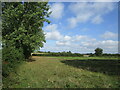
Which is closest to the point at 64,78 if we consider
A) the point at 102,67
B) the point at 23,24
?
the point at 102,67

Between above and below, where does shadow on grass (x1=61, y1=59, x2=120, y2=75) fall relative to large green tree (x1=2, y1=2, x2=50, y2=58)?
below

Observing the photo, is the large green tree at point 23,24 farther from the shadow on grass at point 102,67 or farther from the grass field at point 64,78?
the shadow on grass at point 102,67

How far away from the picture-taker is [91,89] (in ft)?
19.7

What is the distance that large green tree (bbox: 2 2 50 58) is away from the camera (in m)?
17.9

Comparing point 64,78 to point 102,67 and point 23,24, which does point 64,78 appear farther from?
point 23,24

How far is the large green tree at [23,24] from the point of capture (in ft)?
58.7

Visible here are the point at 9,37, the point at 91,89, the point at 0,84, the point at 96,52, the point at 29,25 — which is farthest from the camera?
the point at 96,52

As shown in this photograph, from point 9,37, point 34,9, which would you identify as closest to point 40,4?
point 34,9

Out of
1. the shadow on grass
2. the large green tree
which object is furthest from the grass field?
the large green tree

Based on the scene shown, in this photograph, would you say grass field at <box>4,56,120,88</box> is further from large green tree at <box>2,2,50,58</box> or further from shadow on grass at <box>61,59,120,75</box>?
large green tree at <box>2,2,50,58</box>

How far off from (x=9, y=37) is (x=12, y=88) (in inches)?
525

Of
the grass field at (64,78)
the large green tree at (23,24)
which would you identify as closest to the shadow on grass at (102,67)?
the grass field at (64,78)

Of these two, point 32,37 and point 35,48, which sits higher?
point 32,37

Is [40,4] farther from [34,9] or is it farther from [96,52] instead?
[96,52]
